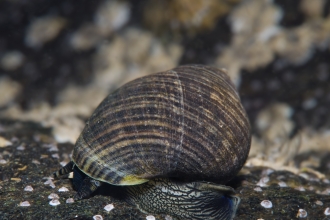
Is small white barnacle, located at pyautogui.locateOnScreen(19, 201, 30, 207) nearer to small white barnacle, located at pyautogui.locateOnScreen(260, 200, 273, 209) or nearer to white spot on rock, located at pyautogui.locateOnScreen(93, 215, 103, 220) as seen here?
white spot on rock, located at pyautogui.locateOnScreen(93, 215, 103, 220)

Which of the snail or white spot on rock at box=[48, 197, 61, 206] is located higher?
the snail

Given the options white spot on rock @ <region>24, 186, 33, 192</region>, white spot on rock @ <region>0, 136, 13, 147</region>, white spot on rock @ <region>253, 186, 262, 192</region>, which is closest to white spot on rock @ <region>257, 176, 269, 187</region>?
white spot on rock @ <region>253, 186, 262, 192</region>

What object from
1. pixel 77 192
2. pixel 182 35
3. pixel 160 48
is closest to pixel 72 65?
pixel 160 48

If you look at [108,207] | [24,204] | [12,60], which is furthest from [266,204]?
[12,60]

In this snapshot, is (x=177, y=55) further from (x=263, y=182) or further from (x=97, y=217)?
(x=97, y=217)

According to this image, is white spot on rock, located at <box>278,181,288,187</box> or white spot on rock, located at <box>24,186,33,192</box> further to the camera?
white spot on rock, located at <box>278,181,288,187</box>

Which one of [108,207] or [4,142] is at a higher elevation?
[4,142]

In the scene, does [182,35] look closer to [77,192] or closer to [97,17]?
[97,17]
